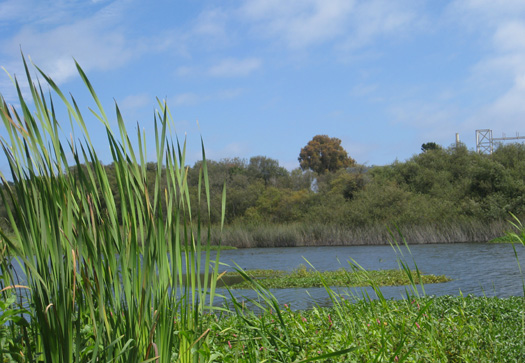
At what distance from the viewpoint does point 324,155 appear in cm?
5125

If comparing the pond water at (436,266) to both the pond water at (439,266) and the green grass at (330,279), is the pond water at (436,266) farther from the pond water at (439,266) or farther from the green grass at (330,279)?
the green grass at (330,279)

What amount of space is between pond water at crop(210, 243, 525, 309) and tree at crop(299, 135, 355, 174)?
3045 centimetres

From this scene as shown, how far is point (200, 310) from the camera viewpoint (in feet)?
6.36

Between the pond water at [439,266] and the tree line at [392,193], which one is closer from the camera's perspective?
the pond water at [439,266]

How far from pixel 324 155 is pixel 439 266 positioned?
37665 millimetres

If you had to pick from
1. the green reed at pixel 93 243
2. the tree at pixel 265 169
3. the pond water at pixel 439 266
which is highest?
the tree at pixel 265 169

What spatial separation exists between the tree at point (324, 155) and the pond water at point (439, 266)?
3045 cm

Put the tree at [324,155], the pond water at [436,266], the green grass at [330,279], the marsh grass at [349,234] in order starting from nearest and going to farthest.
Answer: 1. the pond water at [436,266]
2. the green grass at [330,279]
3. the marsh grass at [349,234]
4. the tree at [324,155]

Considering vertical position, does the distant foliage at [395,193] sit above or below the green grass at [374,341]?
above

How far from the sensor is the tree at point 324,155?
50656 mm

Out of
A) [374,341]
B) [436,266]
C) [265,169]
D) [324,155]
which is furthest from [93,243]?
[324,155]

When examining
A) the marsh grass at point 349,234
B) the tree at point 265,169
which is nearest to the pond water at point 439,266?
the marsh grass at point 349,234

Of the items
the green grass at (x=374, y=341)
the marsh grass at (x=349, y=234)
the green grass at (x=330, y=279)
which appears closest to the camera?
the green grass at (x=374, y=341)

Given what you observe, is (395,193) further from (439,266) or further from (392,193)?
(439,266)
